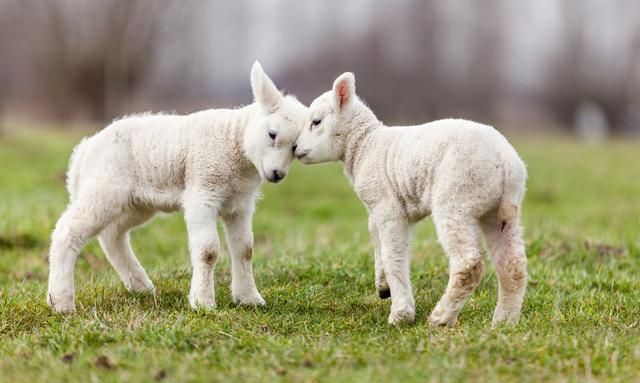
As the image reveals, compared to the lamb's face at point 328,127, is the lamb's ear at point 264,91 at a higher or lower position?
higher

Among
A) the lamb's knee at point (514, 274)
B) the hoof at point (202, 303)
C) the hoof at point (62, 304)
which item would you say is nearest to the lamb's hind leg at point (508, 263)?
the lamb's knee at point (514, 274)

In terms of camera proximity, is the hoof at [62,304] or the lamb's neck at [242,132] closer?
the hoof at [62,304]

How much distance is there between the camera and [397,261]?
5840mm

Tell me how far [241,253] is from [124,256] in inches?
39.3

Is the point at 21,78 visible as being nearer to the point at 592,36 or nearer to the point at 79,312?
the point at 592,36

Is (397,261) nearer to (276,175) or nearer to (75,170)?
(276,175)

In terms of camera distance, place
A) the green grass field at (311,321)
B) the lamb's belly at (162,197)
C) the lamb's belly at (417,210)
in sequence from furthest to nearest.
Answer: the lamb's belly at (162,197) < the lamb's belly at (417,210) < the green grass field at (311,321)

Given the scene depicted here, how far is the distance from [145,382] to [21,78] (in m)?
41.6

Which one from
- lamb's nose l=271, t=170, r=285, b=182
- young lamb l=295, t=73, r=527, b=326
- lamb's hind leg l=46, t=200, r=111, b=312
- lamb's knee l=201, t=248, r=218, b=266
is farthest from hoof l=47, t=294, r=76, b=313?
young lamb l=295, t=73, r=527, b=326

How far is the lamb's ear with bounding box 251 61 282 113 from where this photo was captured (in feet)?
20.4

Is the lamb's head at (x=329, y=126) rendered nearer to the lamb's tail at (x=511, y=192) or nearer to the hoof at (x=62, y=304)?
the lamb's tail at (x=511, y=192)

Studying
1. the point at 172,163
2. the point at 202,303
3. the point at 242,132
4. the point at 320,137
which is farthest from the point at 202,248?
the point at 320,137

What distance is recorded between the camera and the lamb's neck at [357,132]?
620 cm

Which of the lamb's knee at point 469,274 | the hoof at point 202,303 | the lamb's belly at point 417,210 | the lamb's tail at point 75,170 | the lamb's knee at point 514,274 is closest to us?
the lamb's knee at point 469,274
